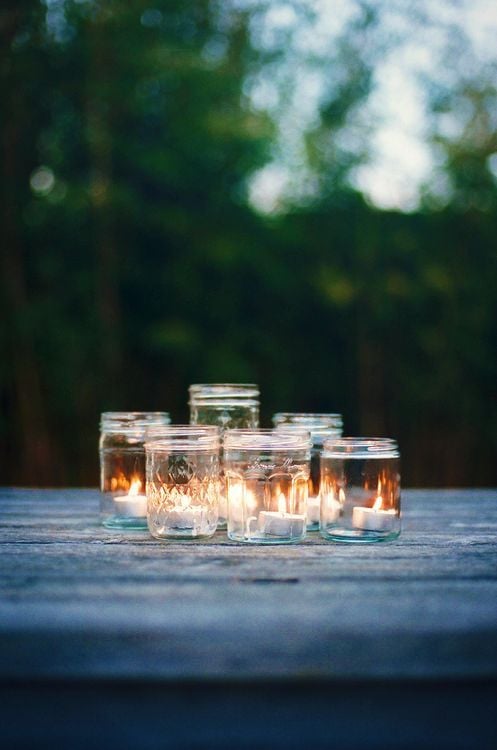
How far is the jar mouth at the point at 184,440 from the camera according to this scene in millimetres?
1153

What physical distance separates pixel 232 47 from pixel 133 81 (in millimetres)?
483

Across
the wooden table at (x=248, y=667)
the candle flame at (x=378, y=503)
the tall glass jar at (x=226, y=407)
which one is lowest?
the wooden table at (x=248, y=667)

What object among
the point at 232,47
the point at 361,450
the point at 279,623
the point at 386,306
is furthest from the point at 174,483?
the point at 232,47

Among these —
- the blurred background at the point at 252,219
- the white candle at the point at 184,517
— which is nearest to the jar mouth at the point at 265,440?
the white candle at the point at 184,517

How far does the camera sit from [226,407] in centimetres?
135

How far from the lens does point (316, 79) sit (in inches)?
150

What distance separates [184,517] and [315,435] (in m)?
0.27

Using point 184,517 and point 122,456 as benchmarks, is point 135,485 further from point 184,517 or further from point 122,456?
point 184,517

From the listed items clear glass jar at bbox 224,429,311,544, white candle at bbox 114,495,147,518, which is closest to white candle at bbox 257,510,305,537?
clear glass jar at bbox 224,429,311,544

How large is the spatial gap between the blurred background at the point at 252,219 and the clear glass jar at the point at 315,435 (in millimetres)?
2410

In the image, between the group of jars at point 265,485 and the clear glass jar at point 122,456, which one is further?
the clear glass jar at point 122,456

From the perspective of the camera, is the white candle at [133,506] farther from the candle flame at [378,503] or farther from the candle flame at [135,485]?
the candle flame at [378,503]

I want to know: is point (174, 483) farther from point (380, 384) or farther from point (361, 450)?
point (380, 384)

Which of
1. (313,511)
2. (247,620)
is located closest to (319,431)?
(313,511)
